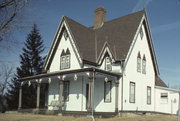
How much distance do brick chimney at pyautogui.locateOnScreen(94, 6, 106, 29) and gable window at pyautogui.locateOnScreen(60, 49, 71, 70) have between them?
721 centimetres

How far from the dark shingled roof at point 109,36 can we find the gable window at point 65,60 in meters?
1.83

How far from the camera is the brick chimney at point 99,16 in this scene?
1241 inches

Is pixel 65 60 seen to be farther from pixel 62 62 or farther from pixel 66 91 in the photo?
pixel 66 91

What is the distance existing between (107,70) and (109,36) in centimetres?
456

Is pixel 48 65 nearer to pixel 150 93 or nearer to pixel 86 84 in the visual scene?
pixel 86 84

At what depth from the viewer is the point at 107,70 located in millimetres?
24328

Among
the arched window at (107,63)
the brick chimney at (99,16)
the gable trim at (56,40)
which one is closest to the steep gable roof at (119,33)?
the arched window at (107,63)

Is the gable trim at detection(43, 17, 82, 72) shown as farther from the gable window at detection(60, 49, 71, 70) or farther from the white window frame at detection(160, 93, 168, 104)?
the white window frame at detection(160, 93, 168, 104)

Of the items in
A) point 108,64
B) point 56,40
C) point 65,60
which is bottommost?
point 108,64

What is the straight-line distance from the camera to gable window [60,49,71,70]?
25703mm

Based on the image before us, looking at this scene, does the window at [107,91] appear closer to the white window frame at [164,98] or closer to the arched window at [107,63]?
the arched window at [107,63]

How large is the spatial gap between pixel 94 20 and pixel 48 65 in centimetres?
875

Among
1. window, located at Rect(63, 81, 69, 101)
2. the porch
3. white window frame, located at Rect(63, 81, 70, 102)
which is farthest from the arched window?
window, located at Rect(63, 81, 69, 101)

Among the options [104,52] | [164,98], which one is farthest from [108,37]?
[164,98]
